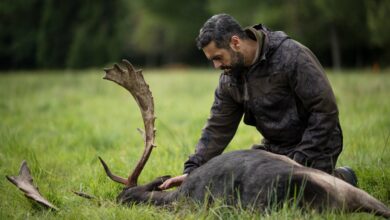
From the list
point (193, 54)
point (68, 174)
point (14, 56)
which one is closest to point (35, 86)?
point (68, 174)

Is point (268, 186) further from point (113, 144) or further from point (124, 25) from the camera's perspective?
point (124, 25)

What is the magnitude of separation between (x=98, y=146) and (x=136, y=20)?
44.0 m

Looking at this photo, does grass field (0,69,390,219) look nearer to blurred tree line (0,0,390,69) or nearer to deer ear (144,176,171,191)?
deer ear (144,176,171,191)

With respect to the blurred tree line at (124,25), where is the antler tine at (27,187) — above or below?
above

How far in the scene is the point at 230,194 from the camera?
4.04 metres

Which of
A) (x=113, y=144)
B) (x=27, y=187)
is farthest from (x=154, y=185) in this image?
(x=113, y=144)

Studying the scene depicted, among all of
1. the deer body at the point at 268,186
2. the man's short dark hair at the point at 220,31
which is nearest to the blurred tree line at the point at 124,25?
the man's short dark hair at the point at 220,31

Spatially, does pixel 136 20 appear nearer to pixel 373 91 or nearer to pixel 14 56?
pixel 14 56

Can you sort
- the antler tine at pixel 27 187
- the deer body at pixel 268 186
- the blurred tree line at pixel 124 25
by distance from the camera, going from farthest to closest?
the blurred tree line at pixel 124 25, the antler tine at pixel 27 187, the deer body at pixel 268 186

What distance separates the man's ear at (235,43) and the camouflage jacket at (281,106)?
184 mm

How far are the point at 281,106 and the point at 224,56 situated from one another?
0.64m

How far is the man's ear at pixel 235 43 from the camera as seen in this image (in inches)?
177

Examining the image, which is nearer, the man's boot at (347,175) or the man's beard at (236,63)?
the man's beard at (236,63)

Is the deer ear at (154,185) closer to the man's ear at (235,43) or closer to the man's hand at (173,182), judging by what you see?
the man's hand at (173,182)
